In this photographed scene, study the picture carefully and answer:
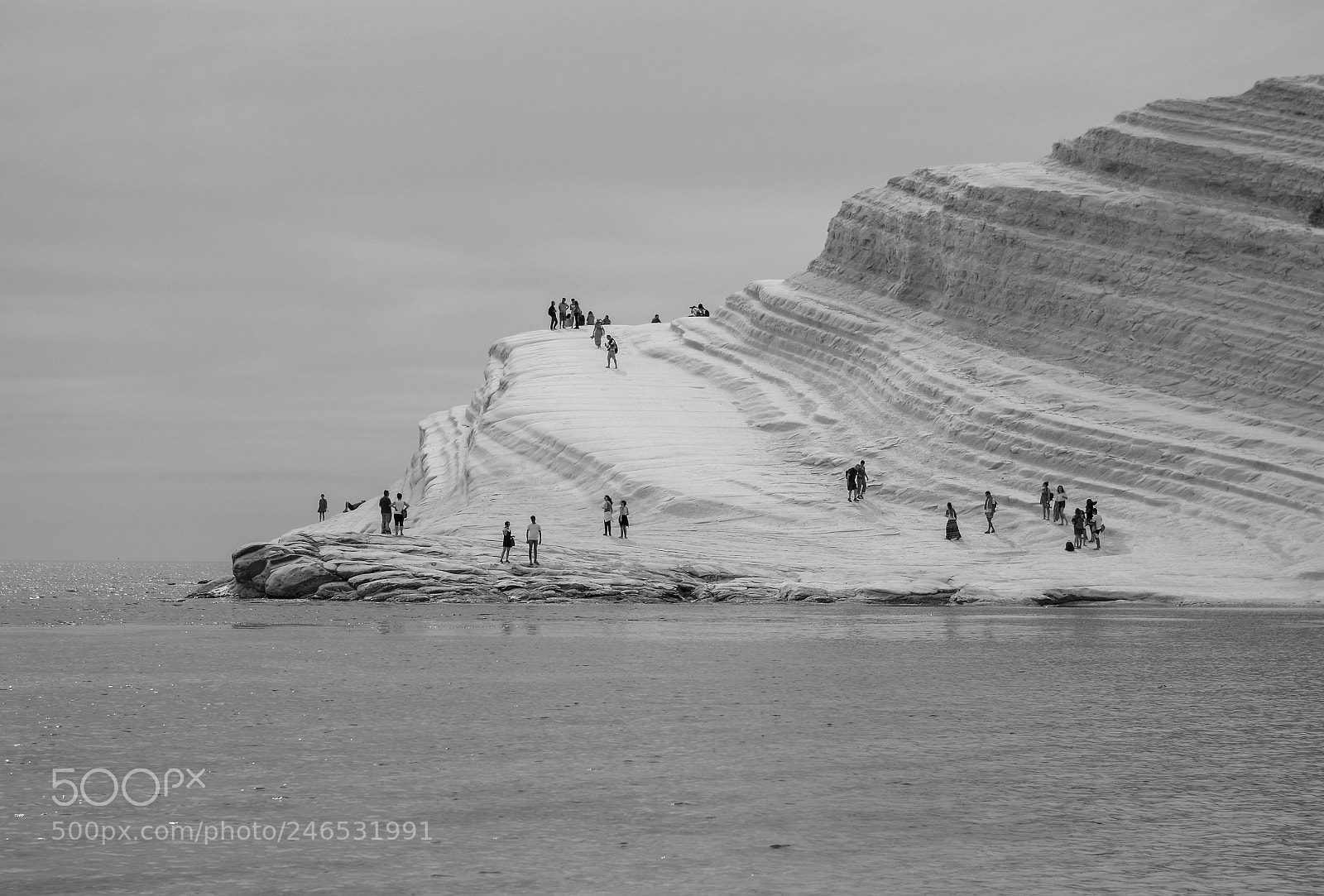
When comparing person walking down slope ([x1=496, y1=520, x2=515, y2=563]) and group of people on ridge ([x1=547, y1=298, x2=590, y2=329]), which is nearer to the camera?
person walking down slope ([x1=496, y1=520, x2=515, y2=563])

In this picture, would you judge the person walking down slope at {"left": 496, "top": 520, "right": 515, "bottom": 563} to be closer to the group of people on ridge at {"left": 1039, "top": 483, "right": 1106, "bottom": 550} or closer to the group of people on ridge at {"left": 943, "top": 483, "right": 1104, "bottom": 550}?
the group of people on ridge at {"left": 943, "top": 483, "right": 1104, "bottom": 550}

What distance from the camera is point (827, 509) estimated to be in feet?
143

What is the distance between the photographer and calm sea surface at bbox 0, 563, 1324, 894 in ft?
25.5

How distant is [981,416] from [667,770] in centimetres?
3774

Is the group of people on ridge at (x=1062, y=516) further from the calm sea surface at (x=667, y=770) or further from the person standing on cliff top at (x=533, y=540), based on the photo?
the calm sea surface at (x=667, y=770)

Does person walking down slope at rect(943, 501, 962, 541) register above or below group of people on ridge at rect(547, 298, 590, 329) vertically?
below

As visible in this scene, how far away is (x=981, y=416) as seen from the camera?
154 feet

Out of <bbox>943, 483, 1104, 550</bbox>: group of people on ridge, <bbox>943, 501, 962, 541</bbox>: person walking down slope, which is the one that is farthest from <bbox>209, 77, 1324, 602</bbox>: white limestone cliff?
<bbox>943, 501, 962, 541</bbox>: person walking down slope

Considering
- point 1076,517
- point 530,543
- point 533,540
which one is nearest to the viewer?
point 533,540

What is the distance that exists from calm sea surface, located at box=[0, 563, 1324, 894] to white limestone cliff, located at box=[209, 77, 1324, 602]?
1491 cm

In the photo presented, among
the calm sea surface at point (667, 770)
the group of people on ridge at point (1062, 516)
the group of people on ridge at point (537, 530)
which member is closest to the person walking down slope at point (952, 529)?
the group of people on ridge at point (1062, 516)

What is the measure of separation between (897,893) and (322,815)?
375 centimetres

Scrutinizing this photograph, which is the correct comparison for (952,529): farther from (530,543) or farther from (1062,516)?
(530,543)

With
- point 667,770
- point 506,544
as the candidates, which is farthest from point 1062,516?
point 667,770
